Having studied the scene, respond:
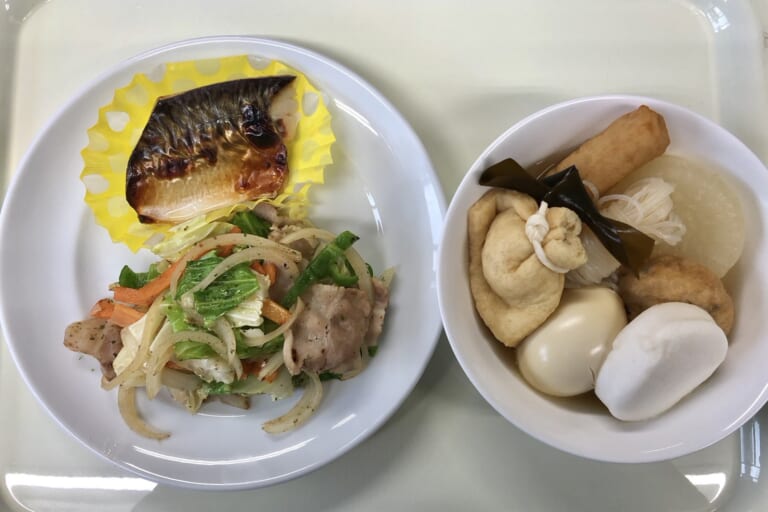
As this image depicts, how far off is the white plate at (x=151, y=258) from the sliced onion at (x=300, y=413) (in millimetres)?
24

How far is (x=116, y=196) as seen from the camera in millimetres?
1362

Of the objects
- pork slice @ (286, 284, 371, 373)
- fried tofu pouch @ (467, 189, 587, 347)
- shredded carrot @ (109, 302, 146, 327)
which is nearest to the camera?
fried tofu pouch @ (467, 189, 587, 347)

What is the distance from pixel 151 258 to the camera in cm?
137

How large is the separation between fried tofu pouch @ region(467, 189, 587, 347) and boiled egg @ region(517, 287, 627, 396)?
0.03 m

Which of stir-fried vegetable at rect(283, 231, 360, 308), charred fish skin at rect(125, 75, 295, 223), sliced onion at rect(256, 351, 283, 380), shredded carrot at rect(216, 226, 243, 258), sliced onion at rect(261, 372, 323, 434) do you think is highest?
charred fish skin at rect(125, 75, 295, 223)

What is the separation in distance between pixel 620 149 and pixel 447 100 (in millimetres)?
519

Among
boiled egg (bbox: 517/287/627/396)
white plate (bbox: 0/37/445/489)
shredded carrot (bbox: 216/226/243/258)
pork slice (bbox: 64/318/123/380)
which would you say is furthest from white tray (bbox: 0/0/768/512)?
shredded carrot (bbox: 216/226/243/258)

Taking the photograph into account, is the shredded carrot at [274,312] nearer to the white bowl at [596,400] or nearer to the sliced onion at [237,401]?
the sliced onion at [237,401]

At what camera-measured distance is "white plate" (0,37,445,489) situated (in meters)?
1.21

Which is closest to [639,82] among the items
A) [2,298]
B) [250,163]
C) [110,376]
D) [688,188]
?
[688,188]

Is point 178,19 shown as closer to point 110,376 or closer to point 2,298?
point 2,298

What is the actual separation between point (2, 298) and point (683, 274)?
1.41 m

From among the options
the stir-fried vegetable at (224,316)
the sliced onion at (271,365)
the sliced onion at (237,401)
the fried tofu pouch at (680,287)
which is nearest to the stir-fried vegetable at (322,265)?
the stir-fried vegetable at (224,316)

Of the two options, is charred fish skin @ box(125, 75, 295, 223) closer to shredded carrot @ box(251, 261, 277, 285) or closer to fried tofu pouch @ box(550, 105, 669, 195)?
shredded carrot @ box(251, 261, 277, 285)
